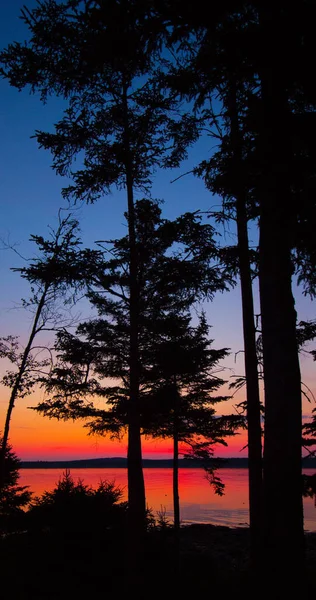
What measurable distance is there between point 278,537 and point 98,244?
9.22 m

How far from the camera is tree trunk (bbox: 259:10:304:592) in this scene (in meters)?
6.03

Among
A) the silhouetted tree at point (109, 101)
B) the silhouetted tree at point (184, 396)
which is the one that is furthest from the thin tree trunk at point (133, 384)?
the silhouetted tree at point (184, 396)

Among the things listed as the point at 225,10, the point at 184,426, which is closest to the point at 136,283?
the point at 225,10

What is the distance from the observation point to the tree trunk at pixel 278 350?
19.8ft

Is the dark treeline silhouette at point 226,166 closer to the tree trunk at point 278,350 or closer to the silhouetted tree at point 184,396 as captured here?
the tree trunk at point 278,350

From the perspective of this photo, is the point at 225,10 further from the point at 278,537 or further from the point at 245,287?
the point at 278,537

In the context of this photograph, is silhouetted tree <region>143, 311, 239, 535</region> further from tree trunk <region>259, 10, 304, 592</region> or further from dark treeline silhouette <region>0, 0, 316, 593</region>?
tree trunk <region>259, 10, 304, 592</region>

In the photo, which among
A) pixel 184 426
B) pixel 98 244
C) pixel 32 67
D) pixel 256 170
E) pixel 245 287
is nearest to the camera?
pixel 256 170

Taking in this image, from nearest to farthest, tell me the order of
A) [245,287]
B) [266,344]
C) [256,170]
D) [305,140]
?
[266,344], [305,140], [256,170], [245,287]

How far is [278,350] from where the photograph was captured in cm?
641

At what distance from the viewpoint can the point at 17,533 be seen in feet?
29.0

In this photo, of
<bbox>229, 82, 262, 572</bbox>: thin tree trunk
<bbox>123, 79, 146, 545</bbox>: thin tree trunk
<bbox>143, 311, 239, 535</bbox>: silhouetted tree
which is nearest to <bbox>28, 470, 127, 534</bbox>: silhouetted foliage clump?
<bbox>123, 79, 146, 545</bbox>: thin tree trunk

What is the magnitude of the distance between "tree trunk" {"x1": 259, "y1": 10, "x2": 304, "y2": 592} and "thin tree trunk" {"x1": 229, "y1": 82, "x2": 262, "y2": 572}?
2.53 metres

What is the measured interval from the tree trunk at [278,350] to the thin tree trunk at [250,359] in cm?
253
